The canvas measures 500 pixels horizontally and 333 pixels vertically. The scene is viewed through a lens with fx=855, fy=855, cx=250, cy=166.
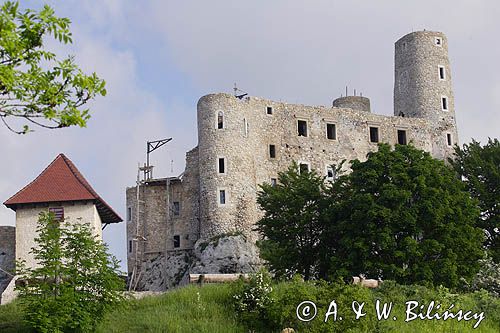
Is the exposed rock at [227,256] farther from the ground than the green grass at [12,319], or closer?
farther from the ground

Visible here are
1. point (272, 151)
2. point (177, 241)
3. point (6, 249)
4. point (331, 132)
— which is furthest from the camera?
point (331, 132)

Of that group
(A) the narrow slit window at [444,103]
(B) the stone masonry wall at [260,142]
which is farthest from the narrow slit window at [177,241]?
(A) the narrow slit window at [444,103]

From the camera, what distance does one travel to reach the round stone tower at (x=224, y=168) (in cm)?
5062

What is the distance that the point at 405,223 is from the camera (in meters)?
36.9

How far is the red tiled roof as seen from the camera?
1602 inches

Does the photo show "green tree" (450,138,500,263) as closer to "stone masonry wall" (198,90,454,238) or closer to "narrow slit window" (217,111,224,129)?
"stone masonry wall" (198,90,454,238)

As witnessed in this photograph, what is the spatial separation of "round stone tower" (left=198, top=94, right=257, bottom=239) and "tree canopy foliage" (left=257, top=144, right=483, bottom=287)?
9562 mm

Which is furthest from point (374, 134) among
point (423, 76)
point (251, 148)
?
point (251, 148)

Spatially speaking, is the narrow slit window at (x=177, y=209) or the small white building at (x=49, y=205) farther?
the narrow slit window at (x=177, y=209)

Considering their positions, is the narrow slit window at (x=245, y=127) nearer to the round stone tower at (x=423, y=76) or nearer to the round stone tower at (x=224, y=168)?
the round stone tower at (x=224, y=168)

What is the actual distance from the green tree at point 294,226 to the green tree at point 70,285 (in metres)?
13.6

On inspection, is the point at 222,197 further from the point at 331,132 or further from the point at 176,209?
the point at 331,132

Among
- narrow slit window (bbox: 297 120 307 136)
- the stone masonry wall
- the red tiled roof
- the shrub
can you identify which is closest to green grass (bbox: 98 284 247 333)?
the shrub

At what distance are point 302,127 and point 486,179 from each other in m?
13.8
